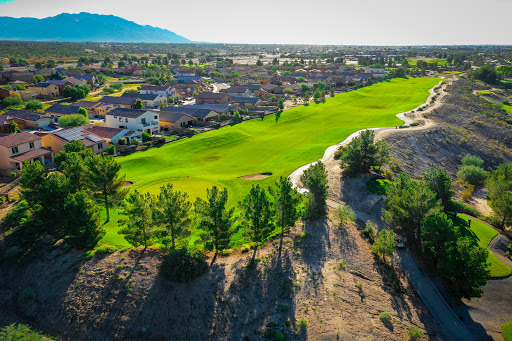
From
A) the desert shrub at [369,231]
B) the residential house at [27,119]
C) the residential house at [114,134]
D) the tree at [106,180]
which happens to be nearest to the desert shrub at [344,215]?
the desert shrub at [369,231]

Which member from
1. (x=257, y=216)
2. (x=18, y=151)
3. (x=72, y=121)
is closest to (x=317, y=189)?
(x=257, y=216)

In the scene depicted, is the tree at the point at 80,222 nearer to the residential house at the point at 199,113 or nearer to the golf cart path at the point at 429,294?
the golf cart path at the point at 429,294

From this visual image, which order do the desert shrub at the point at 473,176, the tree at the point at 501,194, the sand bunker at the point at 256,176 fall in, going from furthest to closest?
the desert shrub at the point at 473,176 → the sand bunker at the point at 256,176 → the tree at the point at 501,194

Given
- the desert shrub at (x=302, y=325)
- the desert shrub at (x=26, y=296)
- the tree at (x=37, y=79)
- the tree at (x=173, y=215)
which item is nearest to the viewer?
the desert shrub at (x=302, y=325)

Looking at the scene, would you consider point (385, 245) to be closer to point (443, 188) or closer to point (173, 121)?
point (443, 188)

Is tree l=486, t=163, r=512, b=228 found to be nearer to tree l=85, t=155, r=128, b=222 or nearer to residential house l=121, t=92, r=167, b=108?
tree l=85, t=155, r=128, b=222
